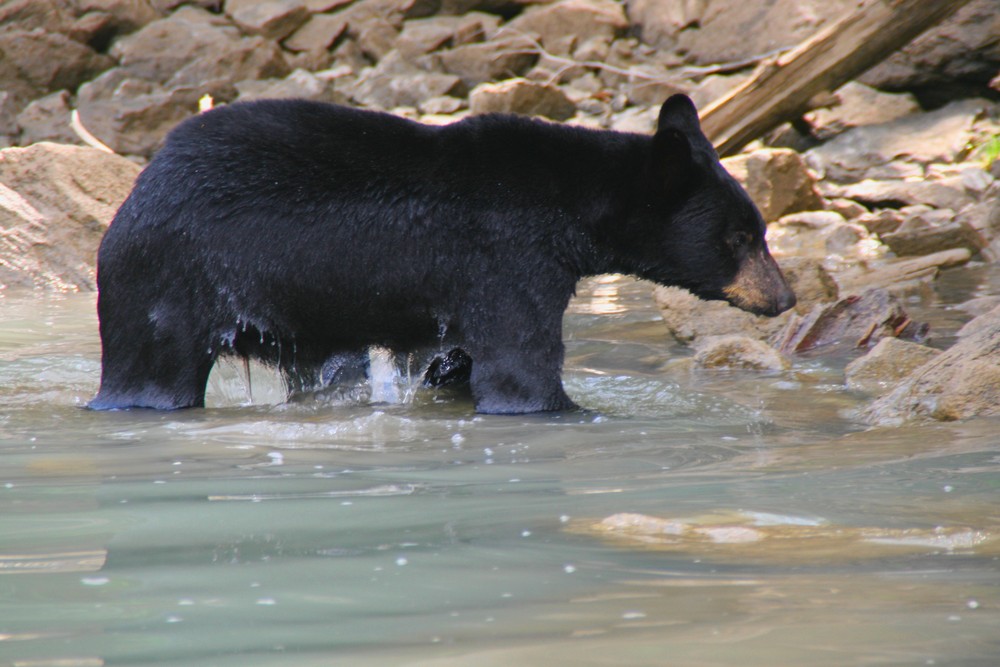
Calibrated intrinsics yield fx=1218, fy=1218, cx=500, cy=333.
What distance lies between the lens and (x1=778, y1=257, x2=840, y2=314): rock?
267 inches

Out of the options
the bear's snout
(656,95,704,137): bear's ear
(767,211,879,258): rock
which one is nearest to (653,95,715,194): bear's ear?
(656,95,704,137): bear's ear

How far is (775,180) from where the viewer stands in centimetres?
1019

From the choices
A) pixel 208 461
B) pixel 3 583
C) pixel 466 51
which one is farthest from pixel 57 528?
pixel 466 51

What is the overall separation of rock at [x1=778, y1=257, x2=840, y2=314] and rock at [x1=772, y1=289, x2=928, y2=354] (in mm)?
619

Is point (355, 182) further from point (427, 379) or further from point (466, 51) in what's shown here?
point (466, 51)

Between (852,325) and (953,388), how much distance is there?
2.08 meters

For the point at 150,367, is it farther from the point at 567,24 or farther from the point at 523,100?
the point at 567,24

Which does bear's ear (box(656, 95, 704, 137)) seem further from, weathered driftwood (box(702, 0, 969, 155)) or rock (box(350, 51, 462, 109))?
rock (box(350, 51, 462, 109))

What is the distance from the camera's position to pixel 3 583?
7.11ft

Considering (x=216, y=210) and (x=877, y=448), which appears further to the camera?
(x=216, y=210)

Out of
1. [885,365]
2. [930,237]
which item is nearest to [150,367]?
[885,365]

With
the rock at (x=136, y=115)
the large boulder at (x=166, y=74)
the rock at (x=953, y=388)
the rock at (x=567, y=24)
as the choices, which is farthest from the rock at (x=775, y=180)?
the large boulder at (x=166, y=74)

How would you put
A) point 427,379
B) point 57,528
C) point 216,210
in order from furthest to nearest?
point 427,379, point 216,210, point 57,528

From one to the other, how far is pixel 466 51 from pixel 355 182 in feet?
36.7
